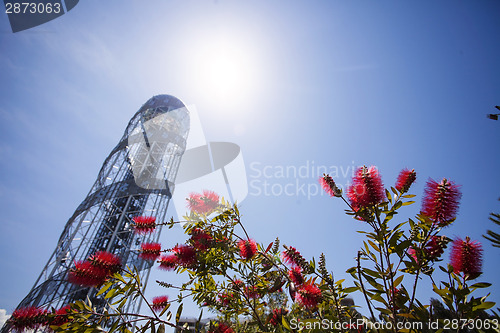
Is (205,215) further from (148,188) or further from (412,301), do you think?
(148,188)

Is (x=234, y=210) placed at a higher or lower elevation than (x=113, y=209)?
lower

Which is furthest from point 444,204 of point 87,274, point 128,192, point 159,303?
point 128,192

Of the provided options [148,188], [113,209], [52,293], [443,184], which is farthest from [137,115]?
[443,184]

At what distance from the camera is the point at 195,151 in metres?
17.8

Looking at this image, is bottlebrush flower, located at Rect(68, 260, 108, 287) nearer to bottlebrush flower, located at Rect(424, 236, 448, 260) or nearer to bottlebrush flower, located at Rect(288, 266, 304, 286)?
bottlebrush flower, located at Rect(288, 266, 304, 286)

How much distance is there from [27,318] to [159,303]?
74 cm

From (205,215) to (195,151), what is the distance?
16522 mm

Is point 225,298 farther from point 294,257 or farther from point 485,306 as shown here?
point 485,306

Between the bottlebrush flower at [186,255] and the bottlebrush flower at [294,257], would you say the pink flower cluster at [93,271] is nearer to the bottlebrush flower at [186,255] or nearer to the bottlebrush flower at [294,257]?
the bottlebrush flower at [186,255]

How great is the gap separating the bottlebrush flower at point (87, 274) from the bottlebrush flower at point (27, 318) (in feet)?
0.68

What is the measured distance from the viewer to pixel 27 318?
4.08ft

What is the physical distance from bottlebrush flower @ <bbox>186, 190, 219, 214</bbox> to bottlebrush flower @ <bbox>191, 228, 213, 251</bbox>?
227mm

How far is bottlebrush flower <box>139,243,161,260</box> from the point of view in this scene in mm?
1649

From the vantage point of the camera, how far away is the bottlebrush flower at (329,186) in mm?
1240
